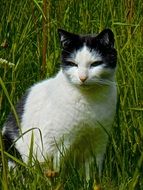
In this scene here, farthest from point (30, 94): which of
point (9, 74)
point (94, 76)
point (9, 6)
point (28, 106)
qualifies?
point (9, 6)

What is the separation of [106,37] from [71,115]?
389mm

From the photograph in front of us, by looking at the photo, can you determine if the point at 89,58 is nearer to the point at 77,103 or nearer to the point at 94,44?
the point at 94,44

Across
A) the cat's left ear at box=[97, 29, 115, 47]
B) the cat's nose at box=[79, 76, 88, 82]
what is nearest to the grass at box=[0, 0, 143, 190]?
the cat's left ear at box=[97, 29, 115, 47]

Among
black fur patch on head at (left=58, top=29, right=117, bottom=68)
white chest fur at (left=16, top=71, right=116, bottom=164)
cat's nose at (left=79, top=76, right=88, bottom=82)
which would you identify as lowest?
white chest fur at (left=16, top=71, right=116, bottom=164)

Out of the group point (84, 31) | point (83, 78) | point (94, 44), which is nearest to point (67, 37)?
point (94, 44)

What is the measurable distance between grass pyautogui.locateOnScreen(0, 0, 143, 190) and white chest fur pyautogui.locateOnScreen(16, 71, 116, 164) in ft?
0.24

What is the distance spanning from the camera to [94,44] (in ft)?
8.93

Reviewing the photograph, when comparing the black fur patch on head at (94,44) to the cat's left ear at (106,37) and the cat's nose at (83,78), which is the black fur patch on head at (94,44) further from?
the cat's nose at (83,78)

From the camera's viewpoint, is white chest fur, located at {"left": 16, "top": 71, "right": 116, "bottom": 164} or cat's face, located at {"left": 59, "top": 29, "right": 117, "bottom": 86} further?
white chest fur, located at {"left": 16, "top": 71, "right": 116, "bottom": 164}

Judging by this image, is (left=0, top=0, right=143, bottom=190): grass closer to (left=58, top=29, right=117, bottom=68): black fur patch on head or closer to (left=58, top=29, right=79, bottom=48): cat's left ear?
(left=58, top=29, right=117, bottom=68): black fur patch on head

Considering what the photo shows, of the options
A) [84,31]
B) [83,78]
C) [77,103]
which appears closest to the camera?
[83,78]

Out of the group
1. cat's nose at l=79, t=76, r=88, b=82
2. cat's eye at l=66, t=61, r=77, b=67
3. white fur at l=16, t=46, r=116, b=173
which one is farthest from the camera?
white fur at l=16, t=46, r=116, b=173

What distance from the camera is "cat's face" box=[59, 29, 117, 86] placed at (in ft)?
8.54

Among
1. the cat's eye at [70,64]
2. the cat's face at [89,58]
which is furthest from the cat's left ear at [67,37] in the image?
the cat's eye at [70,64]
